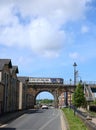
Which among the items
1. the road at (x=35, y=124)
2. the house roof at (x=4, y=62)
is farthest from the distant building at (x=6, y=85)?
the road at (x=35, y=124)

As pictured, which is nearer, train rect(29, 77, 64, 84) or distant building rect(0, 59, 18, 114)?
distant building rect(0, 59, 18, 114)

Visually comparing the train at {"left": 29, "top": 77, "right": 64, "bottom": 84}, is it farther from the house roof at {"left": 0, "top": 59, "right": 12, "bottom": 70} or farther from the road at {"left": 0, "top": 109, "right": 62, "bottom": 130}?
the road at {"left": 0, "top": 109, "right": 62, "bottom": 130}

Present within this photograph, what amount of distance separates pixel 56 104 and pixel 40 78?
37.9 feet

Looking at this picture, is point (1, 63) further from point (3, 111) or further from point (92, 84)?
point (92, 84)

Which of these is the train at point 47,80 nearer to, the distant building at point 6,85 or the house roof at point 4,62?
the distant building at point 6,85

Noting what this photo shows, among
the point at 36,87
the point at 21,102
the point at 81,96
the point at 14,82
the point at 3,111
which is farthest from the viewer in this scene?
the point at 36,87

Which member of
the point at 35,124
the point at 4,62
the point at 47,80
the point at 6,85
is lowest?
the point at 35,124

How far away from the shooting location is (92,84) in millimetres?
131250

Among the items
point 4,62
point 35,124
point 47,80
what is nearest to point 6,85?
point 4,62

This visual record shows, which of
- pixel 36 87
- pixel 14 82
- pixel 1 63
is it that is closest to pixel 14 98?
pixel 14 82

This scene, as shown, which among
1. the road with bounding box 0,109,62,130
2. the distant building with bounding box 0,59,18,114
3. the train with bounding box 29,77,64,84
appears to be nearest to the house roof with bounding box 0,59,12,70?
the distant building with bounding box 0,59,18,114

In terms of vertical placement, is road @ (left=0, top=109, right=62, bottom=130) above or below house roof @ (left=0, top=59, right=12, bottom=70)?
below

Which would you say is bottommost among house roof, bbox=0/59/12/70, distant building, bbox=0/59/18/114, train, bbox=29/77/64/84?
distant building, bbox=0/59/18/114

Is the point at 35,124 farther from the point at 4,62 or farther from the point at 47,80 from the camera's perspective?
the point at 47,80
